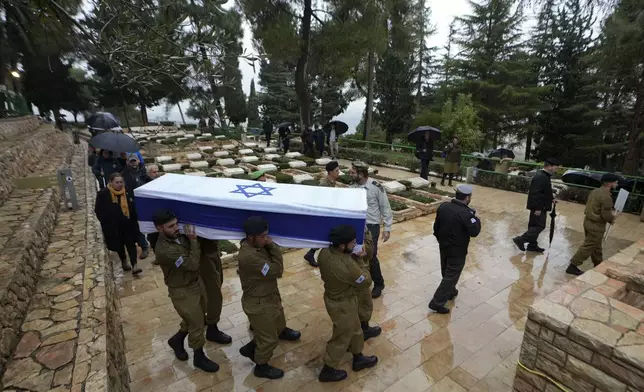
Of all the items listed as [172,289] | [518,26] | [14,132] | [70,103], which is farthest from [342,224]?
[70,103]

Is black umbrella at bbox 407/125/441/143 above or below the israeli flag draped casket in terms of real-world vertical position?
above

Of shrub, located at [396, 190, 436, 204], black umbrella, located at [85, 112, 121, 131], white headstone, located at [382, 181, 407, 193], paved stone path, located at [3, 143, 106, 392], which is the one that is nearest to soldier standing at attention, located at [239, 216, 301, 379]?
paved stone path, located at [3, 143, 106, 392]

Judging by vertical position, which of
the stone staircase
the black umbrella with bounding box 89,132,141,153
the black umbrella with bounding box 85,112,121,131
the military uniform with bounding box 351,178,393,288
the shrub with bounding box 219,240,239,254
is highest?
the black umbrella with bounding box 85,112,121,131

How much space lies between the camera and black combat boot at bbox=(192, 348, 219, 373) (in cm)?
285

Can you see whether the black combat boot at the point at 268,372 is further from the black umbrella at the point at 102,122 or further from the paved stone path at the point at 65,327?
the black umbrella at the point at 102,122

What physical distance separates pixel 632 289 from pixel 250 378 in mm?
3645

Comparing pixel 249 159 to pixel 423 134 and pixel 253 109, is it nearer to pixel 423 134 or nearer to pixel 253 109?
pixel 423 134

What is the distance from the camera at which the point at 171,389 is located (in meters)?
2.71

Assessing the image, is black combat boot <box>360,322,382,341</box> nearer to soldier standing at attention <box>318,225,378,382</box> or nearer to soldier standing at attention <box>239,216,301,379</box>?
soldier standing at attention <box>318,225,378,382</box>

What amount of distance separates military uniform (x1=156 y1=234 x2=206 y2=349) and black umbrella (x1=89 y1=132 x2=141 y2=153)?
2441mm

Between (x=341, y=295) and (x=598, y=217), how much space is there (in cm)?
395

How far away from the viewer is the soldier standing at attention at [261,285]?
100 inches

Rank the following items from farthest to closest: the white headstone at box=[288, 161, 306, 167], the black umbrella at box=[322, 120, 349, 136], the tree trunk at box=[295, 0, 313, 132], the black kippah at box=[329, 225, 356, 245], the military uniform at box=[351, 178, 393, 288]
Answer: the black umbrella at box=[322, 120, 349, 136] → the tree trunk at box=[295, 0, 313, 132] → the white headstone at box=[288, 161, 306, 167] → the military uniform at box=[351, 178, 393, 288] → the black kippah at box=[329, 225, 356, 245]

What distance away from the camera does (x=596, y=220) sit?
14.3ft
